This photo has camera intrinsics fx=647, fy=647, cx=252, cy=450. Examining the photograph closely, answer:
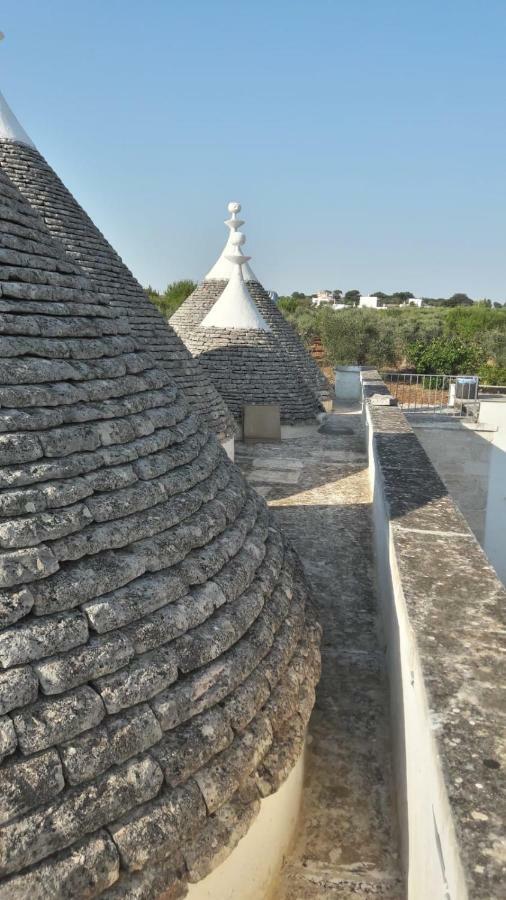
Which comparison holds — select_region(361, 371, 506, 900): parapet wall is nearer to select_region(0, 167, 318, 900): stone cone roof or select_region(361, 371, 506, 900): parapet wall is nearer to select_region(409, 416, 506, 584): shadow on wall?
select_region(0, 167, 318, 900): stone cone roof

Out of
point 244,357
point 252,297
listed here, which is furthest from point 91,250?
point 252,297

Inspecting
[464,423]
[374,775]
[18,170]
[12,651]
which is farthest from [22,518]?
[464,423]

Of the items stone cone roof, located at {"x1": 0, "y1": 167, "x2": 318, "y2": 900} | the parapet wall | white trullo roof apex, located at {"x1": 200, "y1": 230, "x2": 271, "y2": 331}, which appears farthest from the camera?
white trullo roof apex, located at {"x1": 200, "y1": 230, "x2": 271, "y2": 331}

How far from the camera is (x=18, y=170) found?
9.38m

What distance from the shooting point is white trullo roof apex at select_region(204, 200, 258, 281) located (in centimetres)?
1705

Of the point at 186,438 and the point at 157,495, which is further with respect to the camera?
the point at 186,438

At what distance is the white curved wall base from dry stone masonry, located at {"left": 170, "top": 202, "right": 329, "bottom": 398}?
13.4 metres

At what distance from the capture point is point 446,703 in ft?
9.37

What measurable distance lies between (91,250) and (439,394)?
67.8 ft

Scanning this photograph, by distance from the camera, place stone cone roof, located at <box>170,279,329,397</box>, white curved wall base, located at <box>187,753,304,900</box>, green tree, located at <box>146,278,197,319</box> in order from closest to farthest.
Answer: white curved wall base, located at <box>187,753,304,900</box>
stone cone roof, located at <box>170,279,329,397</box>
green tree, located at <box>146,278,197,319</box>

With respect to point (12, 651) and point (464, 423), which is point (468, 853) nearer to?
point (12, 651)

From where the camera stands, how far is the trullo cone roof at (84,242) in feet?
30.7

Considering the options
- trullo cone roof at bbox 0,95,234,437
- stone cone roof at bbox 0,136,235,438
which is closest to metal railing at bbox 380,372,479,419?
stone cone roof at bbox 0,136,235,438

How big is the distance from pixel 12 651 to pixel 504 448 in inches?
526
